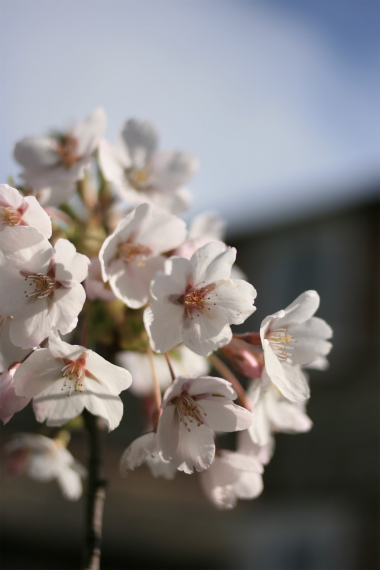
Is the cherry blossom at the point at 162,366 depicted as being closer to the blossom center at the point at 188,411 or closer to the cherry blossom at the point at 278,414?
the cherry blossom at the point at 278,414

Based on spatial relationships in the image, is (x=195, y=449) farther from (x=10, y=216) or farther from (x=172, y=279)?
(x=10, y=216)

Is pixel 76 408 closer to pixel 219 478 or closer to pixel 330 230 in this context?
pixel 219 478

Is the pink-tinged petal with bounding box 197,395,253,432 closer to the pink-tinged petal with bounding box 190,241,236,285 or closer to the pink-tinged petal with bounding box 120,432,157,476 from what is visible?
the pink-tinged petal with bounding box 120,432,157,476

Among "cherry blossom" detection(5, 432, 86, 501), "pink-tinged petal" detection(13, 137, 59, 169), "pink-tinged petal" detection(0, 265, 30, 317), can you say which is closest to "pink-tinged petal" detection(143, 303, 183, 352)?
"pink-tinged petal" detection(0, 265, 30, 317)

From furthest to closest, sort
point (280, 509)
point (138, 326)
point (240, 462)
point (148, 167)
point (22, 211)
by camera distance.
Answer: point (280, 509) → point (148, 167) → point (138, 326) → point (240, 462) → point (22, 211)

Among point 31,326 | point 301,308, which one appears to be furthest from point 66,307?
point 301,308

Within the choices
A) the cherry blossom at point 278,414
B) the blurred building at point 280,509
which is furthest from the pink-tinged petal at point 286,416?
the blurred building at point 280,509
